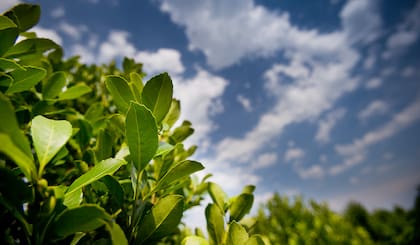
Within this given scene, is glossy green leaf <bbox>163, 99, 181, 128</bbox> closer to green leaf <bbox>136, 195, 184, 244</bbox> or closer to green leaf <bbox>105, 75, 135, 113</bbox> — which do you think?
green leaf <bbox>105, 75, 135, 113</bbox>

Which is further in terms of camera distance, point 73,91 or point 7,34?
point 73,91

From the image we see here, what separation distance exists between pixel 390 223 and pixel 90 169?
20.4 meters

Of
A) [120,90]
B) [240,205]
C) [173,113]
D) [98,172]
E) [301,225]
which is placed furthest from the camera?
[301,225]

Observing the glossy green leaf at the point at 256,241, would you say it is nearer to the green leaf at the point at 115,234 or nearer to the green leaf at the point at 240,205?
the green leaf at the point at 240,205

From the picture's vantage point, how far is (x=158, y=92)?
38.8 inches

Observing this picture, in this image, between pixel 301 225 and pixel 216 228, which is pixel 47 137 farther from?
pixel 301 225

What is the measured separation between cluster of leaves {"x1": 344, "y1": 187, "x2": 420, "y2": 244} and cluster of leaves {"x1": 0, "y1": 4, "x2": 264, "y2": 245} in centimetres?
1689

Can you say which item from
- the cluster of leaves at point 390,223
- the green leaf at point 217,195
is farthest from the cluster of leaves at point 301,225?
the cluster of leaves at point 390,223

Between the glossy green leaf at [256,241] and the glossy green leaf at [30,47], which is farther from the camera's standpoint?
the glossy green leaf at [30,47]

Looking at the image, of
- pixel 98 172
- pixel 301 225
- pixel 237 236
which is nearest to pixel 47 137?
pixel 98 172

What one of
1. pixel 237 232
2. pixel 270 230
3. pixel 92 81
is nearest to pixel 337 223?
pixel 270 230

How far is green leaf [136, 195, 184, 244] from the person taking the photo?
870 mm

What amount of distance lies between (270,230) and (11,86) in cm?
810

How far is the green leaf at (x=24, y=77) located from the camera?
1.17 meters
